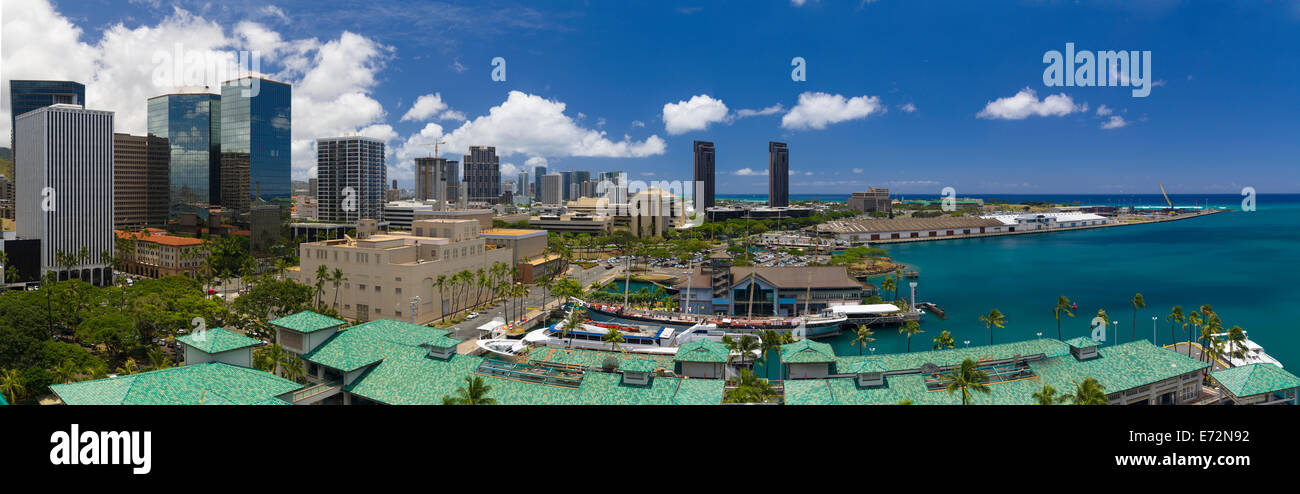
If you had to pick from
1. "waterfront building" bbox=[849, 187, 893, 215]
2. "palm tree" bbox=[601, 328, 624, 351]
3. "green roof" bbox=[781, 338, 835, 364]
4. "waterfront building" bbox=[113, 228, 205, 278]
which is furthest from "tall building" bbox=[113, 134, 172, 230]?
"waterfront building" bbox=[849, 187, 893, 215]

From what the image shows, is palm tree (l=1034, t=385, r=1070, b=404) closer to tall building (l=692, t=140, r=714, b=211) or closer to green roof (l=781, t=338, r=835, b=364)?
green roof (l=781, t=338, r=835, b=364)

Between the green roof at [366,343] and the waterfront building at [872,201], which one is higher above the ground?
the waterfront building at [872,201]

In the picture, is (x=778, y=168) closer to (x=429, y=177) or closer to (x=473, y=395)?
(x=429, y=177)

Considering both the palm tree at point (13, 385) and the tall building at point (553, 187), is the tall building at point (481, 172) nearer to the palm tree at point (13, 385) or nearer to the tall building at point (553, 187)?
the tall building at point (553, 187)

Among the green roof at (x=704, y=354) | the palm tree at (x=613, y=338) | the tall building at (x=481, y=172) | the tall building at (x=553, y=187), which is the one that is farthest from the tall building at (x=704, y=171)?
the green roof at (x=704, y=354)

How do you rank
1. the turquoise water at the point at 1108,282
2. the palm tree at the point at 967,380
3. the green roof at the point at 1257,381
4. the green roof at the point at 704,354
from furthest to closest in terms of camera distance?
the turquoise water at the point at 1108,282, the green roof at the point at 704,354, the green roof at the point at 1257,381, the palm tree at the point at 967,380

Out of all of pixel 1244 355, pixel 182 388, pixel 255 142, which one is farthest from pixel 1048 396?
pixel 255 142
